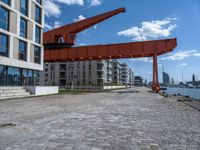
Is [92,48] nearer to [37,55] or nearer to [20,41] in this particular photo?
[37,55]

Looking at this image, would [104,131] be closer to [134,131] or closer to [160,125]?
[134,131]

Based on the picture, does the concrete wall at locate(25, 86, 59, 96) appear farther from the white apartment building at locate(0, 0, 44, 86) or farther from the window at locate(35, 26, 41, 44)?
the window at locate(35, 26, 41, 44)

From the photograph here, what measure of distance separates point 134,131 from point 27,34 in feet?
84.2

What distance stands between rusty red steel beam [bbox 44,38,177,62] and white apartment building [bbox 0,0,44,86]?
857cm

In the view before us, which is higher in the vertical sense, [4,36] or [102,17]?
[102,17]

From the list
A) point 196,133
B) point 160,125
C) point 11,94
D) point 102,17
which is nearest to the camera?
point 196,133

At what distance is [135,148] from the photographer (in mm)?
5039

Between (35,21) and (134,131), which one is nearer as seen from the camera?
(134,131)

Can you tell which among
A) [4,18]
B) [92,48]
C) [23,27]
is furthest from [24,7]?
[92,48]

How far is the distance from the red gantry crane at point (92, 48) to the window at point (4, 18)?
16.2 meters

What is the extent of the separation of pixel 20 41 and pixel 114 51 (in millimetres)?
16601

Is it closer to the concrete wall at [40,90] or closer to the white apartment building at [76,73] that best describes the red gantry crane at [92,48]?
the concrete wall at [40,90]

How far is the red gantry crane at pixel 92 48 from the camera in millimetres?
36559

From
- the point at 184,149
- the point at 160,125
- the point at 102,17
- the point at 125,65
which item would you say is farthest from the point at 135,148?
the point at 125,65
